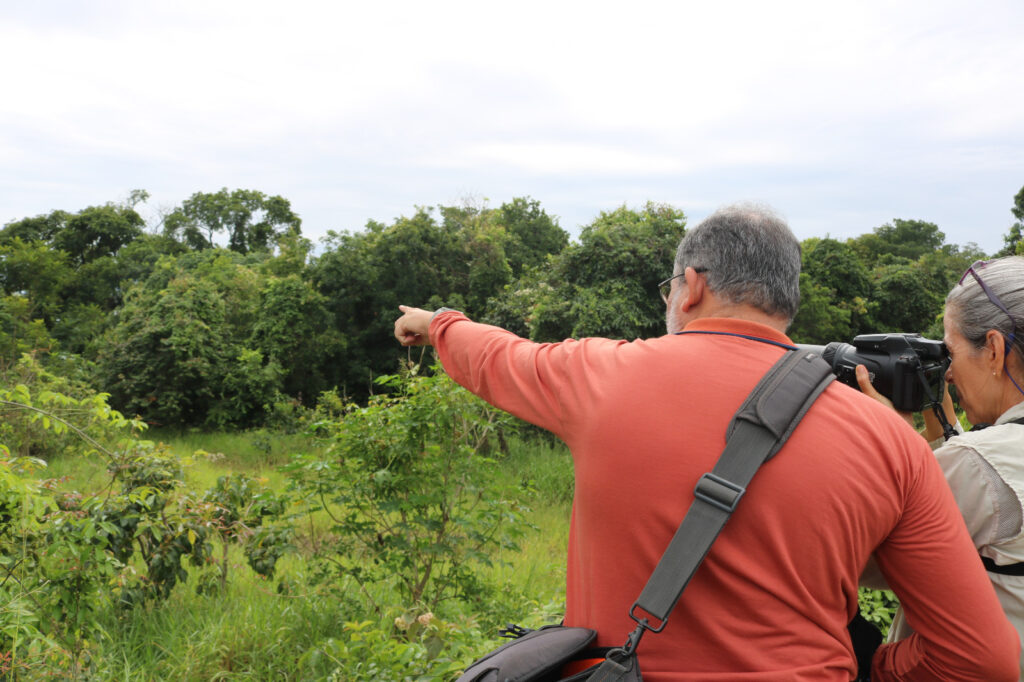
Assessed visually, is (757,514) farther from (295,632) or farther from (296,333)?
(296,333)

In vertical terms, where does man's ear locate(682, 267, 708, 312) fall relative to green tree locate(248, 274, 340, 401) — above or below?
above

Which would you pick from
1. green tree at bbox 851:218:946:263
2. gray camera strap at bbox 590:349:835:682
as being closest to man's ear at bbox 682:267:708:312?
gray camera strap at bbox 590:349:835:682

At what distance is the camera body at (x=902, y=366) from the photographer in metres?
1.40

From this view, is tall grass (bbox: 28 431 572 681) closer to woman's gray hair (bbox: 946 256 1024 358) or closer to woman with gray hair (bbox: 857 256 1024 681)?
woman with gray hair (bbox: 857 256 1024 681)

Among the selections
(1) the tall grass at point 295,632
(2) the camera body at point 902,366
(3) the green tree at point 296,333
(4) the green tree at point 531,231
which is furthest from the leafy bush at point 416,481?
(4) the green tree at point 531,231

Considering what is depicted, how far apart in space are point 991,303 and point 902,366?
8.4 inches

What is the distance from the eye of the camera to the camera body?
4.60 feet

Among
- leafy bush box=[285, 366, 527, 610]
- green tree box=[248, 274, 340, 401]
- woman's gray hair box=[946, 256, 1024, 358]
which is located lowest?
green tree box=[248, 274, 340, 401]

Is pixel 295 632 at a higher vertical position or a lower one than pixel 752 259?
lower

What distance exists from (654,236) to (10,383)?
32.9ft

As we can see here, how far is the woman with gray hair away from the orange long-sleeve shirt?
0.09 m

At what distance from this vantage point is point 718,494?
3.45 ft

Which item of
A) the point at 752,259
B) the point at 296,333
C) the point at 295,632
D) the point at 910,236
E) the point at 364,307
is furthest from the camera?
the point at 910,236

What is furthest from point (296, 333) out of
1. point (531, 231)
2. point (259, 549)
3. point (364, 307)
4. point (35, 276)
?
point (35, 276)
